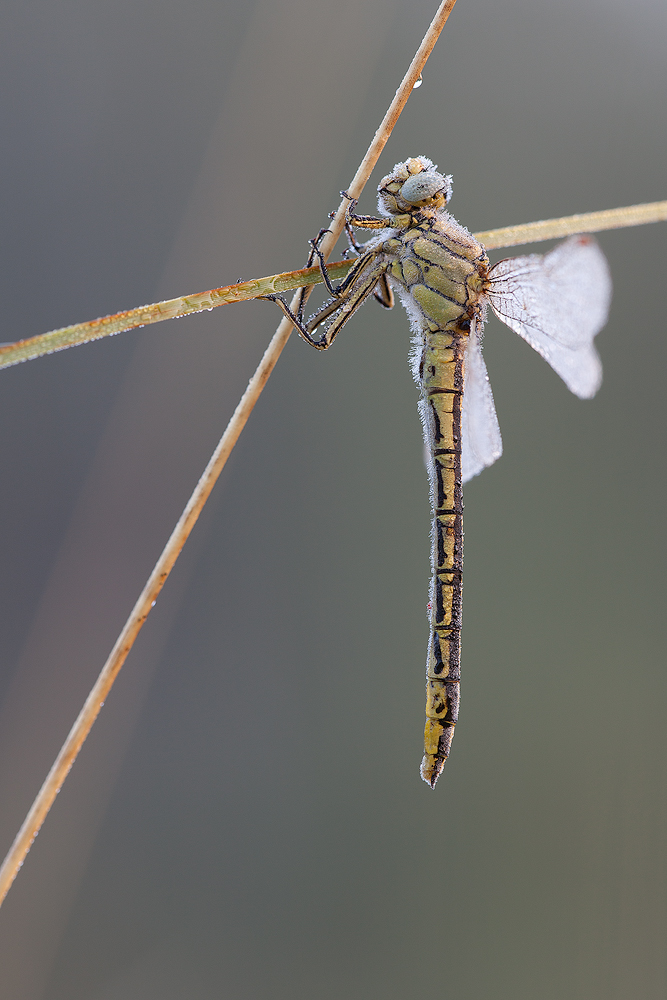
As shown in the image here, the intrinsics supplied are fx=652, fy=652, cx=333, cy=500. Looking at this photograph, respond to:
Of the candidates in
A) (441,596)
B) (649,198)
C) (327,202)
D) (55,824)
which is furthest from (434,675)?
(649,198)

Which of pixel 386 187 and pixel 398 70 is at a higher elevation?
pixel 398 70

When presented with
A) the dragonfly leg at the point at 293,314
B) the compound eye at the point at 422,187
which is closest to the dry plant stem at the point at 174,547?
the dragonfly leg at the point at 293,314

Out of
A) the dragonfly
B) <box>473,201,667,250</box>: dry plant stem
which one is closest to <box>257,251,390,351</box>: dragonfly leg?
the dragonfly

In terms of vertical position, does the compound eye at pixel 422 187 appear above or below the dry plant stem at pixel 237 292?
above

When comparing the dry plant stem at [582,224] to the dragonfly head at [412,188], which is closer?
the dry plant stem at [582,224]

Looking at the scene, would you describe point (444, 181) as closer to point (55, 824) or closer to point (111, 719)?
point (111, 719)

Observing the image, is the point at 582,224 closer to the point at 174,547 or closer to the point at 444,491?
the point at 444,491

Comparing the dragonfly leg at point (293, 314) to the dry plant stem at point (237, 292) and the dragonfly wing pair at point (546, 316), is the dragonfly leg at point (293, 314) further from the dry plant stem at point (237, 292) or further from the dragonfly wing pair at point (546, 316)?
the dragonfly wing pair at point (546, 316)
